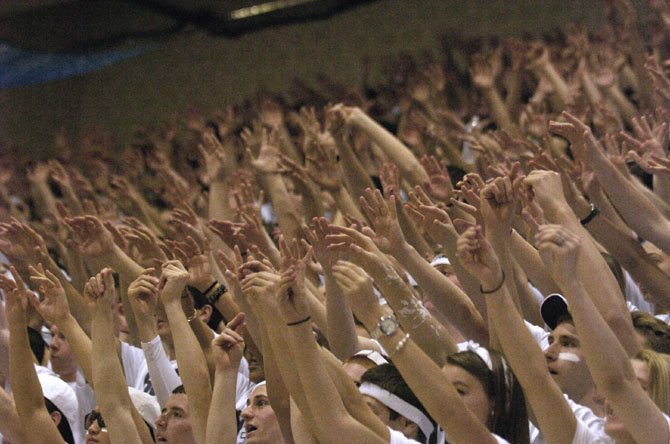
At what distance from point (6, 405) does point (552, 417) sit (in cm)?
165

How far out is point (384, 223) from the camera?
115 inches

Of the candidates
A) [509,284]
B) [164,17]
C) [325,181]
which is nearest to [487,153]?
[325,181]

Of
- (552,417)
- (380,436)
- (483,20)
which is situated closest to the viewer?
(552,417)

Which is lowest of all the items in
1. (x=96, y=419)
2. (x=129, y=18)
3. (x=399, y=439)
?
(x=96, y=419)

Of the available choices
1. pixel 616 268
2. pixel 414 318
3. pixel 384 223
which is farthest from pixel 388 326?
pixel 616 268

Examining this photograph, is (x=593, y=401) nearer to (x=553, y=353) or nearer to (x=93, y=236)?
(x=553, y=353)

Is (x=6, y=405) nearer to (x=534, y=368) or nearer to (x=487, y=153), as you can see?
(x=534, y=368)

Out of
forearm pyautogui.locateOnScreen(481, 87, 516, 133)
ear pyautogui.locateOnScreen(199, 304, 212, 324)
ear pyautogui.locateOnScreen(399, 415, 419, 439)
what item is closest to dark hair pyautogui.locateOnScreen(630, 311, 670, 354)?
ear pyautogui.locateOnScreen(399, 415, 419, 439)

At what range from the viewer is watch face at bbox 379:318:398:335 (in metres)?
2.30

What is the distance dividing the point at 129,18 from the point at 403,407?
716cm

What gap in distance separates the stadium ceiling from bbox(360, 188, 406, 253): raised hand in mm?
5572

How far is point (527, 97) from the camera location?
5.91 meters

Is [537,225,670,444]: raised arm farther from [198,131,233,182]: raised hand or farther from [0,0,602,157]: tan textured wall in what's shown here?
[0,0,602,157]: tan textured wall

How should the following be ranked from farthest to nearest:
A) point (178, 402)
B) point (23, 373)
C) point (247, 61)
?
1. point (247, 61)
2. point (23, 373)
3. point (178, 402)
